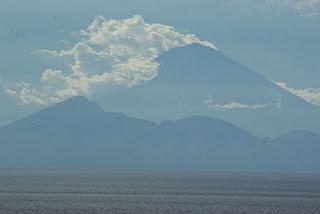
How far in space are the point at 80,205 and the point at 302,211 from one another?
1943 inches

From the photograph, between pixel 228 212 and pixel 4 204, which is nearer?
pixel 228 212

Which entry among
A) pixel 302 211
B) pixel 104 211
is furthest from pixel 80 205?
pixel 302 211

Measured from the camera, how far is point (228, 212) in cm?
18175

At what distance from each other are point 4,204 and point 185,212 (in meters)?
42.3

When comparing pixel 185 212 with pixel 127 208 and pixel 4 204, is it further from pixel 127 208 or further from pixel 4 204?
pixel 4 204

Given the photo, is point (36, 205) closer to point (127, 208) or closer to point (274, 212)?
point (127, 208)

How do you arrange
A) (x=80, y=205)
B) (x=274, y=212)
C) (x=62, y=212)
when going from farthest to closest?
(x=80, y=205) < (x=274, y=212) < (x=62, y=212)

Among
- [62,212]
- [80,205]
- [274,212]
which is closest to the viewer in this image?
[62,212]

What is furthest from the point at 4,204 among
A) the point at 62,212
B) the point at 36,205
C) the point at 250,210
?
the point at 250,210

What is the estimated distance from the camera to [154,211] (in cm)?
18062

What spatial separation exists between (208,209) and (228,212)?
9.83 metres

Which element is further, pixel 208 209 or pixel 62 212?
pixel 208 209

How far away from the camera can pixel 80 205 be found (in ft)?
648

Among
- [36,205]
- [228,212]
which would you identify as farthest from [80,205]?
[228,212]
